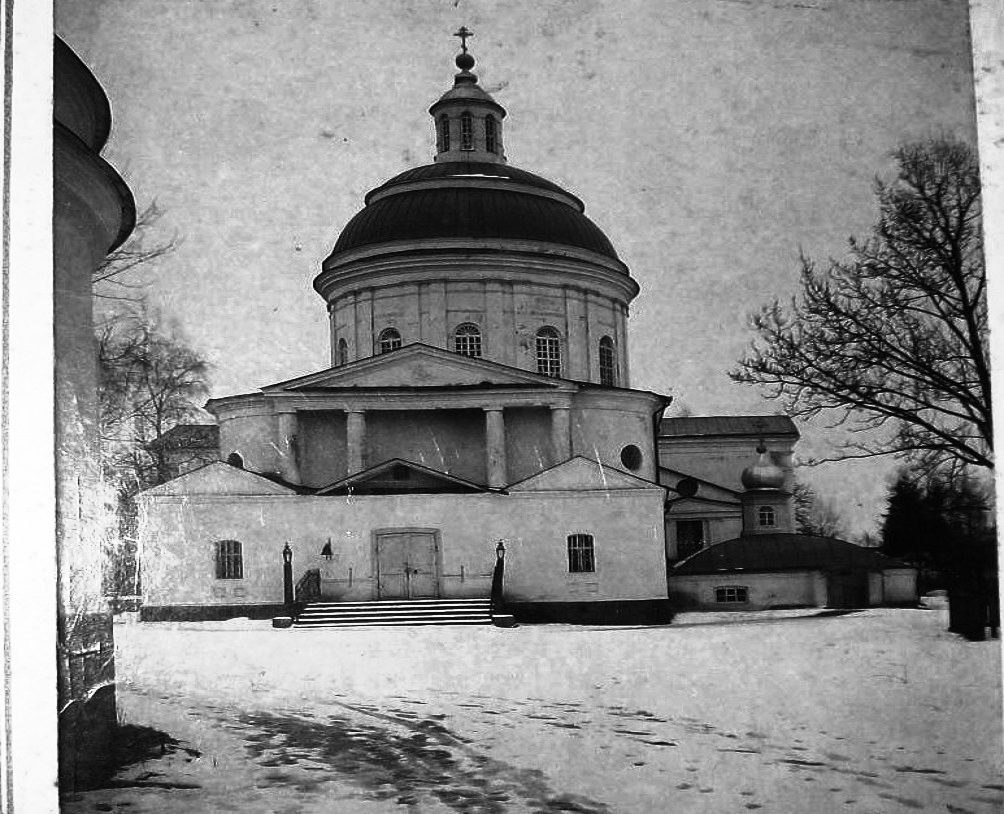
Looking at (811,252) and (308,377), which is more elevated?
(811,252)

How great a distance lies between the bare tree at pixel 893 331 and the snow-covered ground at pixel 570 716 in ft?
2.09

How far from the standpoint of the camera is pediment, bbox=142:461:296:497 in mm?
3771

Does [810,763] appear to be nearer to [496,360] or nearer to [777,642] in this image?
[777,642]

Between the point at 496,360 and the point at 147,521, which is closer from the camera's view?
the point at 147,521

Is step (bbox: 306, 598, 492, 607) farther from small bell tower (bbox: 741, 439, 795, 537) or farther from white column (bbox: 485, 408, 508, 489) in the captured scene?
small bell tower (bbox: 741, 439, 795, 537)

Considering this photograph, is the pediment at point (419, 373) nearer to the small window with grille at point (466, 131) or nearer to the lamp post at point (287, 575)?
the lamp post at point (287, 575)

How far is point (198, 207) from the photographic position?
388cm

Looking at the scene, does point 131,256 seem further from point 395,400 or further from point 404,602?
point 404,602

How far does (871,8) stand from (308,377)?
2.24m

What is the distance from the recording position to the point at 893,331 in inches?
157

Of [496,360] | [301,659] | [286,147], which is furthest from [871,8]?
[301,659]

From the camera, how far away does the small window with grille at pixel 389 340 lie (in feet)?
12.9

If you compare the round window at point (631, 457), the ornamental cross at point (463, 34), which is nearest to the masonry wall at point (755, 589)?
the round window at point (631, 457)

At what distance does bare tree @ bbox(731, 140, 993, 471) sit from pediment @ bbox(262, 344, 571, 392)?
2.53 feet
